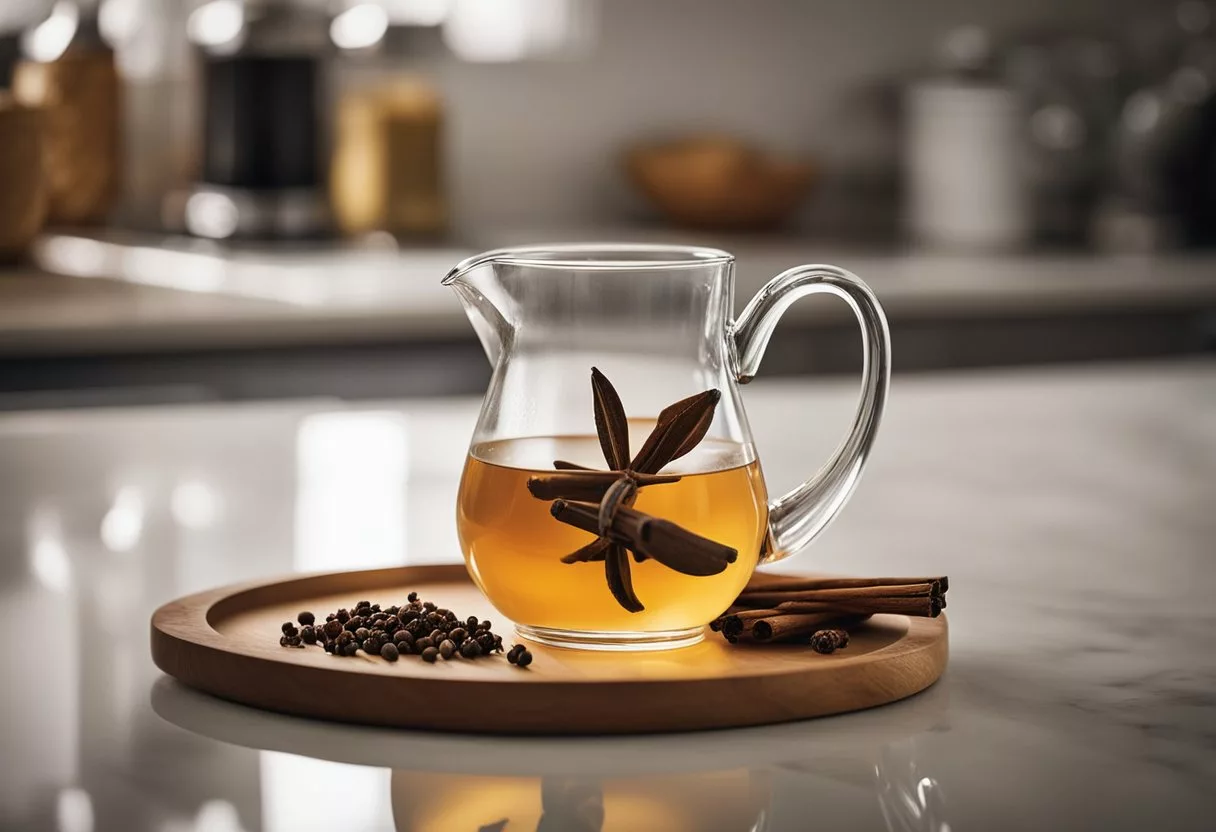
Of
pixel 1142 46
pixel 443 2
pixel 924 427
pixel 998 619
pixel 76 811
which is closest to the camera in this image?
pixel 76 811

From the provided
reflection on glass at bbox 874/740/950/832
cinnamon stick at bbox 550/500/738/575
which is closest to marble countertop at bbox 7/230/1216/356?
cinnamon stick at bbox 550/500/738/575

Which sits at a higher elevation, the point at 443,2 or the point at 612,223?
the point at 443,2

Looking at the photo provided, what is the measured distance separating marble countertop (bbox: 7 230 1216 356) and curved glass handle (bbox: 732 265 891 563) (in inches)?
56.5

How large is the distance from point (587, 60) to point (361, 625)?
8.61 feet

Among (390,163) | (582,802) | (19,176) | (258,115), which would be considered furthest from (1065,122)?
(582,802)

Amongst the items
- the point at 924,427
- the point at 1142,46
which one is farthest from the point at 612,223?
the point at 924,427

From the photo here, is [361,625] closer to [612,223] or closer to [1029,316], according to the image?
[1029,316]

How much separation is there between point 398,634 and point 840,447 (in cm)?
21

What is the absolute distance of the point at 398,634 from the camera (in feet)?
2.20

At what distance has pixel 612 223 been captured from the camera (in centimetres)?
328

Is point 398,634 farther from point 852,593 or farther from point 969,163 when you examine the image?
point 969,163

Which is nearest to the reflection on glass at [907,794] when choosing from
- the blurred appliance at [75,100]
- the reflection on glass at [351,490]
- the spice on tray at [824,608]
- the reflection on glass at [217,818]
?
the spice on tray at [824,608]

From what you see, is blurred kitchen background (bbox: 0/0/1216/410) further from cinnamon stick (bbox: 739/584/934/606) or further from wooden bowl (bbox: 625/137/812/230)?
cinnamon stick (bbox: 739/584/934/606)

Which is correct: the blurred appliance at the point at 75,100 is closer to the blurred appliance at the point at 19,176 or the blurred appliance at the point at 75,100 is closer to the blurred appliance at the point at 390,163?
the blurred appliance at the point at 19,176
